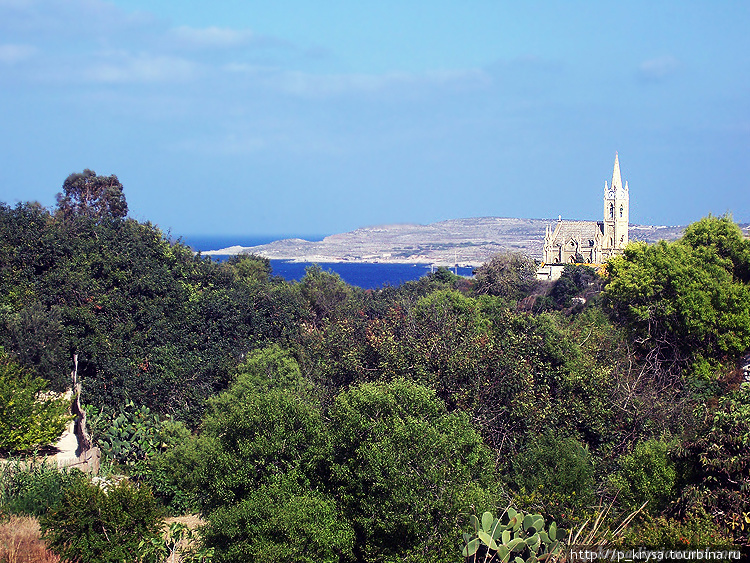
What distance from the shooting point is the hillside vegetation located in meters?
10.2

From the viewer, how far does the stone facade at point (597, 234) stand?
8006 cm

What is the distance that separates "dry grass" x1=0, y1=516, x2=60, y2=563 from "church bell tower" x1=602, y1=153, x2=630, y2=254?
76393 millimetres

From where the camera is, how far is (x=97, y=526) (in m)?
9.98

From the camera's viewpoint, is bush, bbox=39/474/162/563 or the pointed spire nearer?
bush, bbox=39/474/162/563

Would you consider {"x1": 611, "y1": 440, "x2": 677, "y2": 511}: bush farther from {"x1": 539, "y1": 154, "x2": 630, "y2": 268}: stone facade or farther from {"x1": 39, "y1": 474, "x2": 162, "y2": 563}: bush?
{"x1": 539, "y1": 154, "x2": 630, "y2": 268}: stone facade

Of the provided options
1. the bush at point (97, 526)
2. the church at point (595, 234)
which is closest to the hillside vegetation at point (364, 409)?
the bush at point (97, 526)

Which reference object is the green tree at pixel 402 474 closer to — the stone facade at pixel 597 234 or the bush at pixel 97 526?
the bush at pixel 97 526

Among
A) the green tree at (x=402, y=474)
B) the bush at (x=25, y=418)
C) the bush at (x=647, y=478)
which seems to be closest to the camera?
the green tree at (x=402, y=474)

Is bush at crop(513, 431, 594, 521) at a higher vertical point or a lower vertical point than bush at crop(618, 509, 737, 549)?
lower

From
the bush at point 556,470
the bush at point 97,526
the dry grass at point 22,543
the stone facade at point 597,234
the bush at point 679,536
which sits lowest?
the bush at point 556,470

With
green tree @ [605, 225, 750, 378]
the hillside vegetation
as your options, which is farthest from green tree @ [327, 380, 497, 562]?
green tree @ [605, 225, 750, 378]

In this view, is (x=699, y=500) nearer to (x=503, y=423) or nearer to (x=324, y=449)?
(x=324, y=449)

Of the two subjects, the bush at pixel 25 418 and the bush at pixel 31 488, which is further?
the bush at pixel 25 418

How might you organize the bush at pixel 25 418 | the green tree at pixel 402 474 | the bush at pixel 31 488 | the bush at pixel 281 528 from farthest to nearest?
the bush at pixel 25 418, the bush at pixel 31 488, the green tree at pixel 402 474, the bush at pixel 281 528
